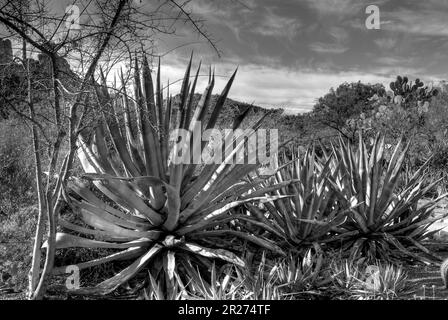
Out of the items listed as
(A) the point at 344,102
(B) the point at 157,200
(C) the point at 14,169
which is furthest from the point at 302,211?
(A) the point at 344,102

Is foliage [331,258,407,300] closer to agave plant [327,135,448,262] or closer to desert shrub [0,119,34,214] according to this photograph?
agave plant [327,135,448,262]

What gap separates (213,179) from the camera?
16.8 feet

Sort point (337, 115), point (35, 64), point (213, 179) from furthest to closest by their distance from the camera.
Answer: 1. point (337, 115)
2. point (213, 179)
3. point (35, 64)

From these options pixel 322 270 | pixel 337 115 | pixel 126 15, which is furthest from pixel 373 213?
pixel 337 115

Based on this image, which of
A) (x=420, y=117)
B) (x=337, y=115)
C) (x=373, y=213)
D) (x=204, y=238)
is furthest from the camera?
(x=337, y=115)

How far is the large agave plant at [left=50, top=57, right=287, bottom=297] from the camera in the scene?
430cm

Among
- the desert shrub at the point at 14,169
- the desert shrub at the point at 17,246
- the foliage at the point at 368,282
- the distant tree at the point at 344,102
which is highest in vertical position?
the distant tree at the point at 344,102

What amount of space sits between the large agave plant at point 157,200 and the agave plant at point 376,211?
1.17m

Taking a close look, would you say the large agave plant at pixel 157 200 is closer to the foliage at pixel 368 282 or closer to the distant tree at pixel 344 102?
the foliage at pixel 368 282

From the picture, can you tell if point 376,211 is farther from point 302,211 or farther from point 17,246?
point 17,246

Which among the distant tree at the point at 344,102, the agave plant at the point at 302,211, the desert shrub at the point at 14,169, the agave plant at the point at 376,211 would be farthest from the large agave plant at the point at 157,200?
the distant tree at the point at 344,102

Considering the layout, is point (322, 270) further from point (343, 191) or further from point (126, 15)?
point (126, 15)

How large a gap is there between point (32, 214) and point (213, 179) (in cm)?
211

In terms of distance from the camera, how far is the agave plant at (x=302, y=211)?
5.12 metres
